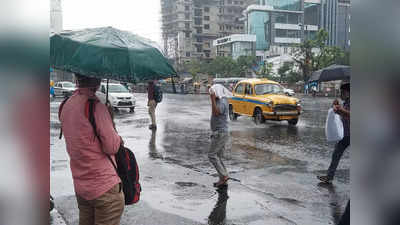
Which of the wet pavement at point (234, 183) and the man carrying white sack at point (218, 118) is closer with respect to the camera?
the wet pavement at point (234, 183)

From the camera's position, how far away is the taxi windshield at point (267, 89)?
14.9 m

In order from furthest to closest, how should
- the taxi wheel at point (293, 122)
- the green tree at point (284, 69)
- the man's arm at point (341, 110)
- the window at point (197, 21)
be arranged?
1. the window at point (197, 21)
2. the green tree at point (284, 69)
3. the taxi wheel at point (293, 122)
4. the man's arm at point (341, 110)

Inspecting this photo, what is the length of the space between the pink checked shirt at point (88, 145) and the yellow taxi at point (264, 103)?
11819mm

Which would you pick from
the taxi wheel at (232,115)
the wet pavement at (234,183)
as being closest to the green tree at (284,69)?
the taxi wheel at (232,115)

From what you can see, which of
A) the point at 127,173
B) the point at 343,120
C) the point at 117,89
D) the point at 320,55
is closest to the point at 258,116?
the point at 343,120

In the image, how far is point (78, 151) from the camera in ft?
8.26

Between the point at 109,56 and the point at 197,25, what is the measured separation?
371 feet

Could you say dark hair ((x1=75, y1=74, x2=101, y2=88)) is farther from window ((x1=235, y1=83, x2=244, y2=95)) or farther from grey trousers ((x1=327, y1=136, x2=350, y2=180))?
window ((x1=235, y1=83, x2=244, y2=95))

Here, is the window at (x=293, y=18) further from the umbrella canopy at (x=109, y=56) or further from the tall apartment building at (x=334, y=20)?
the umbrella canopy at (x=109, y=56)
